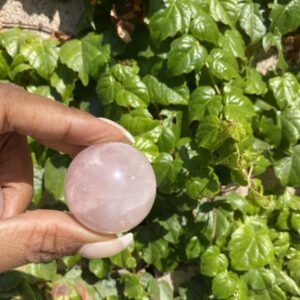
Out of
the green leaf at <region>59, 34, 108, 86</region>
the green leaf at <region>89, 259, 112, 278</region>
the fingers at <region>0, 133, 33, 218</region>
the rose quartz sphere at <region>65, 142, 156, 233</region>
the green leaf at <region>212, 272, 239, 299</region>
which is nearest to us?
the rose quartz sphere at <region>65, 142, 156, 233</region>

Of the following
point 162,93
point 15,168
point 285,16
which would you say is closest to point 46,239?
point 15,168

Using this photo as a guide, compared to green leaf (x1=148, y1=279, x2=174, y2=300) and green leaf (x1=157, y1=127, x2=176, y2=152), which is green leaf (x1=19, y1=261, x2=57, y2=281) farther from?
green leaf (x1=157, y1=127, x2=176, y2=152)

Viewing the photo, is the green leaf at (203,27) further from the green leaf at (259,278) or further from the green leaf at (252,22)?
the green leaf at (259,278)

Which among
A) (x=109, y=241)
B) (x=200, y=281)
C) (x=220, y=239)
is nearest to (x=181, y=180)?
(x=220, y=239)

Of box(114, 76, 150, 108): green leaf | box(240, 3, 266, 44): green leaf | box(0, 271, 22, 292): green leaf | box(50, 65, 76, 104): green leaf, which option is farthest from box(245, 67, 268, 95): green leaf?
box(0, 271, 22, 292): green leaf

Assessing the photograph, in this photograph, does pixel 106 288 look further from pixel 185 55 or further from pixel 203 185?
pixel 185 55

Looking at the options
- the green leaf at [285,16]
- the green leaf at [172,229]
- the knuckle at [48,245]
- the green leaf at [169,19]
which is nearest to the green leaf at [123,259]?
the green leaf at [172,229]

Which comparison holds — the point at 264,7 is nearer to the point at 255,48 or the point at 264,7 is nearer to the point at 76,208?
the point at 255,48
